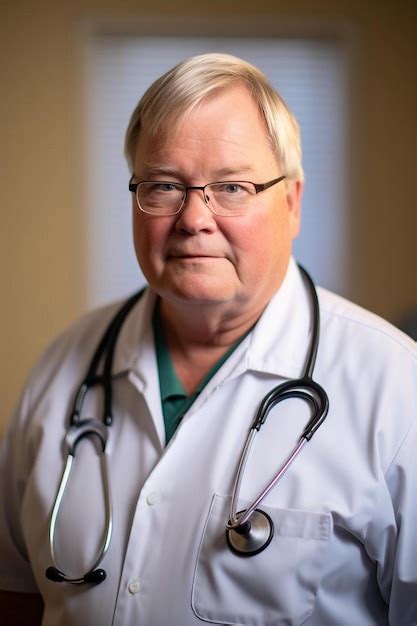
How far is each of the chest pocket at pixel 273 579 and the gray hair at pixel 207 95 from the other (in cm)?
60

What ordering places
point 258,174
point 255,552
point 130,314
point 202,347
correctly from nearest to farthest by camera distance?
point 255,552
point 258,174
point 202,347
point 130,314

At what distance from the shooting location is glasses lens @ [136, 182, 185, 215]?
120 centimetres

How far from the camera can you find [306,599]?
1.10 m

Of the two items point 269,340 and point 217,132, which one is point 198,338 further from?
point 217,132

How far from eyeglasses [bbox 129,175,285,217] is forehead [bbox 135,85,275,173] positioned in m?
0.04

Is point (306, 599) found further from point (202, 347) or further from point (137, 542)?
point (202, 347)

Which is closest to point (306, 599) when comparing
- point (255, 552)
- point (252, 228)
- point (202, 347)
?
point (255, 552)

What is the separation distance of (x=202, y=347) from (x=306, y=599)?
47 centimetres

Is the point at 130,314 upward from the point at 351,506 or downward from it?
upward

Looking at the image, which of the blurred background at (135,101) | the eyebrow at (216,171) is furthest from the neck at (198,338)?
the blurred background at (135,101)

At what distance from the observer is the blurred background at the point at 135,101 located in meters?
2.95

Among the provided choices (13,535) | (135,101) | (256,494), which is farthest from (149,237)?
(135,101)

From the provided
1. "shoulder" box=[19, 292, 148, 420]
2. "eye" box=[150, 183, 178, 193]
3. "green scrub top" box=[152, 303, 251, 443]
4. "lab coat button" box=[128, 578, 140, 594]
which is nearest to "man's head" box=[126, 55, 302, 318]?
"eye" box=[150, 183, 178, 193]

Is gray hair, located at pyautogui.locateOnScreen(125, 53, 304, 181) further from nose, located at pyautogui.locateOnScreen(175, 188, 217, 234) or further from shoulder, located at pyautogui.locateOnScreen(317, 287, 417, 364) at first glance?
shoulder, located at pyautogui.locateOnScreen(317, 287, 417, 364)
